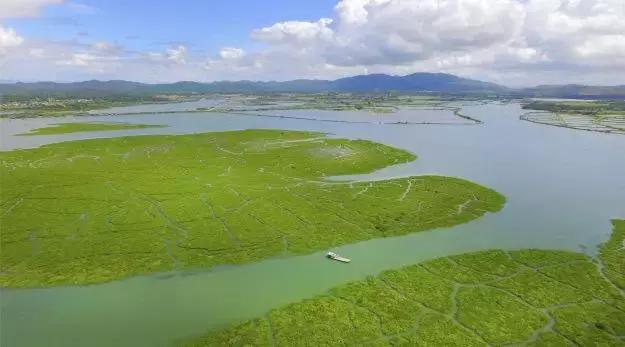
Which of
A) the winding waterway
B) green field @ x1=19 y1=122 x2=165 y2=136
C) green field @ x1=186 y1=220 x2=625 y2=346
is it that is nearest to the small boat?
the winding waterway

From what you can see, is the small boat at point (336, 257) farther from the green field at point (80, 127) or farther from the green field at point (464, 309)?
the green field at point (80, 127)

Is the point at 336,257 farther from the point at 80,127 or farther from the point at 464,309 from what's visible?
the point at 80,127

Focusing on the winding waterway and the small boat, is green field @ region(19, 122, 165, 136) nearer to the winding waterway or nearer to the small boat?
the winding waterway

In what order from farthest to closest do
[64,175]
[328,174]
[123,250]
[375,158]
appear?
1. [375,158]
2. [328,174]
3. [64,175]
4. [123,250]

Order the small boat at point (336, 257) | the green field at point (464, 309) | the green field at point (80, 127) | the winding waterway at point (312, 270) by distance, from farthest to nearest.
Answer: the green field at point (80, 127) < the small boat at point (336, 257) < the winding waterway at point (312, 270) < the green field at point (464, 309)

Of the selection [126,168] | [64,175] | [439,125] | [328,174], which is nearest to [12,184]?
[64,175]

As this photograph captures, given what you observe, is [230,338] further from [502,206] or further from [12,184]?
[12,184]

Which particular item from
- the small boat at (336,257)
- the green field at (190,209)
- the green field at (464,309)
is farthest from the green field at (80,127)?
the green field at (464,309)
